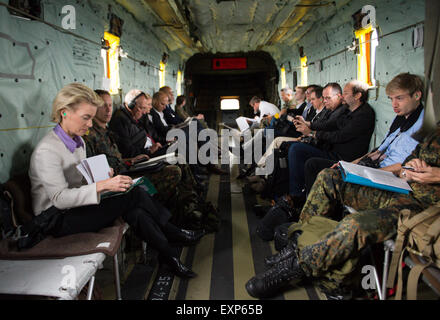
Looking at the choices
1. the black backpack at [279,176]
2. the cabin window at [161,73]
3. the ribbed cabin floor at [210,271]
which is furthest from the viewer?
the cabin window at [161,73]

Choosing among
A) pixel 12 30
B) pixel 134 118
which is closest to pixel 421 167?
pixel 12 30

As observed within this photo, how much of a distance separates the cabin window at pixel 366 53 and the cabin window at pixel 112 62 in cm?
350

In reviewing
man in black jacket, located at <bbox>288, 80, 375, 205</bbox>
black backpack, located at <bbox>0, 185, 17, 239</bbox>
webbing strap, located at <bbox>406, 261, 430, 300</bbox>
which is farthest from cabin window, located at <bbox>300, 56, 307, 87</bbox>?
black backpack, located at <bbox>0, 185, 17, 239</bbox>

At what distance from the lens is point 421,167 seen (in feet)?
5.76


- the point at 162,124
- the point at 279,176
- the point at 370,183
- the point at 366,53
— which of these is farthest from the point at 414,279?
the point at 162,124

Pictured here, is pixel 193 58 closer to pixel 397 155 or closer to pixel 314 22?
pixel 314 22

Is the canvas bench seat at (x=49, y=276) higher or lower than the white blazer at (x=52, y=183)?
lower

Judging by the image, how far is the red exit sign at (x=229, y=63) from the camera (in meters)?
10.6

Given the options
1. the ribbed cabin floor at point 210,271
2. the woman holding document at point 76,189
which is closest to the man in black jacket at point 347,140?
the ribbed cabin floor at point 210,271

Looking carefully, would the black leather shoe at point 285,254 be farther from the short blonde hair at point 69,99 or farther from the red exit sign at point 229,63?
the red exit sign at point 229,63

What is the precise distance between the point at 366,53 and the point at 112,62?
12.0 ft

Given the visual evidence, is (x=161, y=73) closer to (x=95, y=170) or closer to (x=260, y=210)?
(x=260, y=210)

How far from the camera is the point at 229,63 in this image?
35.0 feet

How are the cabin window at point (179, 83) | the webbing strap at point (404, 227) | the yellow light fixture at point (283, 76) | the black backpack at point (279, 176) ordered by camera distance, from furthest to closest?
the cabin window at point (179, 83), the yellow light fixture at point (283, 76), the black backpack at point (279, 176), the webbing strap at point (404, 227)
